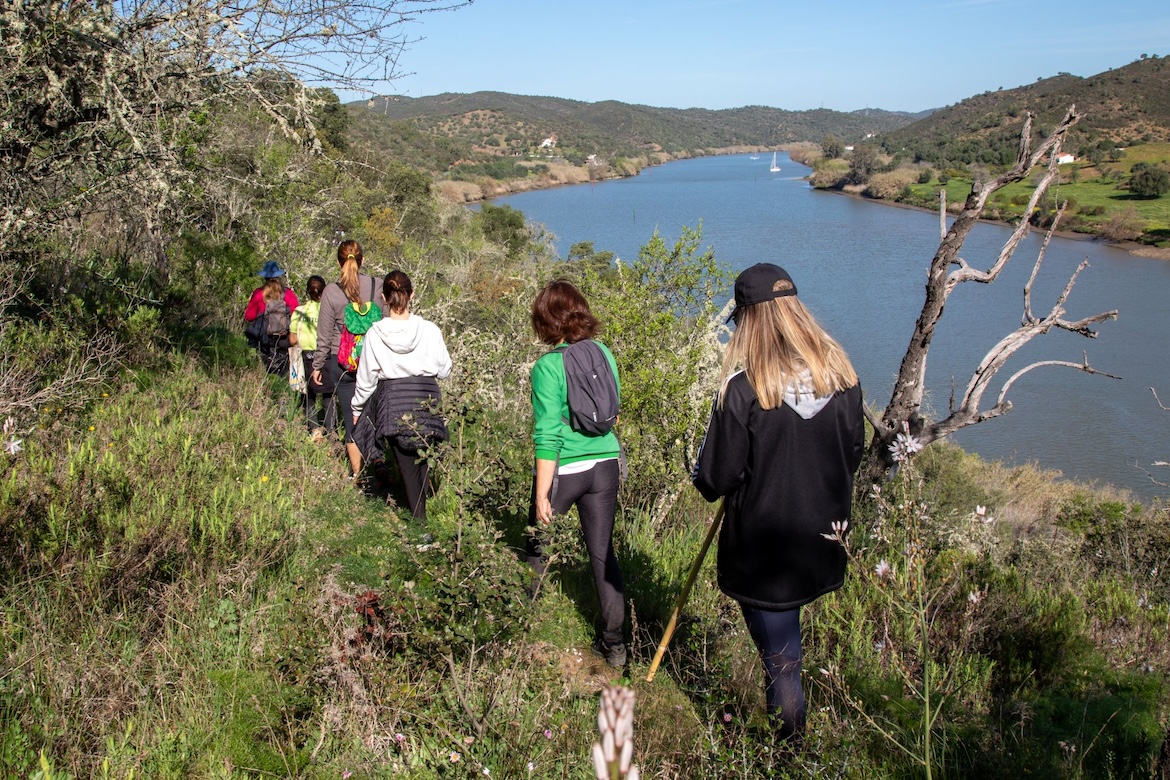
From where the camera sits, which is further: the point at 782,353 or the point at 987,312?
the point at 987,312

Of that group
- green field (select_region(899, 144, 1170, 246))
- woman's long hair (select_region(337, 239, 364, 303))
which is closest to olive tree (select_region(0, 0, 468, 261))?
woman's long hair (select_region(337, 239, 364, 303))

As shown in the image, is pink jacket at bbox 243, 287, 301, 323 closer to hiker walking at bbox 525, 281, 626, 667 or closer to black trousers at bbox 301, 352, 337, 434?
black trousers at bbox 301, 352, 337, 434

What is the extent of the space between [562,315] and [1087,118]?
81167 millimetres

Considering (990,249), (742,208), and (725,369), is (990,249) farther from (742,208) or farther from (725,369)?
(725,369)

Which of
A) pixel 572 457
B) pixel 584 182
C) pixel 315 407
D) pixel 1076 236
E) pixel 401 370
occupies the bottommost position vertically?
pixel 1076 236

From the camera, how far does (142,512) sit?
149 inches

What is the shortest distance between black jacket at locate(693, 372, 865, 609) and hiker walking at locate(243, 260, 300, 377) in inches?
196

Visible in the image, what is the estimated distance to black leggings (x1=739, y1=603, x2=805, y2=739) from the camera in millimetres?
2520

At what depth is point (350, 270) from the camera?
5324 millimetres

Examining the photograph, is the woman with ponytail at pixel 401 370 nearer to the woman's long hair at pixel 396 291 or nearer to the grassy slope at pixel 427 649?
the woman's long hair at pixel 396 291

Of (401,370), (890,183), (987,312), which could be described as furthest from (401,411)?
(890,183)

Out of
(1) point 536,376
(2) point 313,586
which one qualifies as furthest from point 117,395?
(1) point 536,376

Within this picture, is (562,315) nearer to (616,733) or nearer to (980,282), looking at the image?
(616,733)

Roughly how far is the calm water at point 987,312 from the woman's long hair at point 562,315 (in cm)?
508
